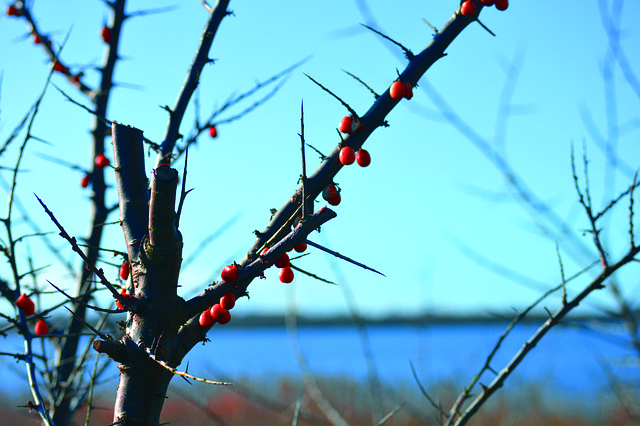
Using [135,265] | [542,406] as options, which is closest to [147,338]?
[135,265]

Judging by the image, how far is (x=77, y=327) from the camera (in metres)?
3.44

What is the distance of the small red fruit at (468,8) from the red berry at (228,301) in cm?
152

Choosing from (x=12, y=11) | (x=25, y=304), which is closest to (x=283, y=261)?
(x=25, y=304)

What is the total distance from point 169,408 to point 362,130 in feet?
44.8

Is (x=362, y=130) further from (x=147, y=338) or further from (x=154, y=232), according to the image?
(x=147, y=338)

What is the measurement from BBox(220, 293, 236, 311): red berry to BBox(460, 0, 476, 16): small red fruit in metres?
1.52

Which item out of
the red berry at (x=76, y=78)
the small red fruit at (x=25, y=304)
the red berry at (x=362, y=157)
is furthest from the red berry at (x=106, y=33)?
the red berry at (x=362, y=157)

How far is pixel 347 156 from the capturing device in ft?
6.72

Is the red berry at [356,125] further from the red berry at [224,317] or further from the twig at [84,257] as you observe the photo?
the twig at [84,257]

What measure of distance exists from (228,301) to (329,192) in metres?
0.58

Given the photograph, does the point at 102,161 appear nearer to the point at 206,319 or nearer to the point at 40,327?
the point at 40,327

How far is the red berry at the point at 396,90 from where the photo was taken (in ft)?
6.84

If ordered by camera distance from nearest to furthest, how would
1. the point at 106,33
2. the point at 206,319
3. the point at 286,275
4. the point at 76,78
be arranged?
the point at 206,319
the point at 286,275
the point at 106,33
the point at 76,78

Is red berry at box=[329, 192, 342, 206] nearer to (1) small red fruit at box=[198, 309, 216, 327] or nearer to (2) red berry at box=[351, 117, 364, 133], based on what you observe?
(2) red berry at box=[351, 117, 364, 133]
